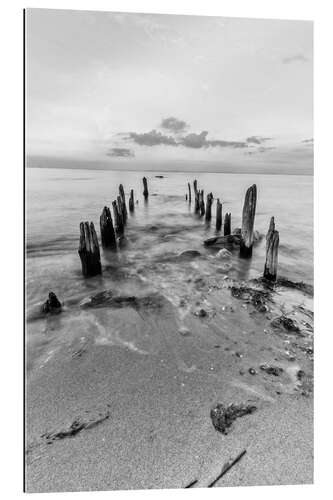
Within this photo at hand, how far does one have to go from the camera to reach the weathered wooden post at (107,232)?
4.81m

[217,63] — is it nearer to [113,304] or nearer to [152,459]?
[113,304]

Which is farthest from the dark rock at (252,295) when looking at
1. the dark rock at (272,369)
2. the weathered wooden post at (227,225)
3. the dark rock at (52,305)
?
the dark rock at (52,305)

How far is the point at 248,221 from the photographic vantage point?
4789 millimetres

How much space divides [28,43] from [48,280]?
2.56 meters

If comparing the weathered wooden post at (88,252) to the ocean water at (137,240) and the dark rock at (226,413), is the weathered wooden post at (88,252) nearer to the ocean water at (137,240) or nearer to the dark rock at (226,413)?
the ocean water at (137,240)

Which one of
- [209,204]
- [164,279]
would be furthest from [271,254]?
[209,204]

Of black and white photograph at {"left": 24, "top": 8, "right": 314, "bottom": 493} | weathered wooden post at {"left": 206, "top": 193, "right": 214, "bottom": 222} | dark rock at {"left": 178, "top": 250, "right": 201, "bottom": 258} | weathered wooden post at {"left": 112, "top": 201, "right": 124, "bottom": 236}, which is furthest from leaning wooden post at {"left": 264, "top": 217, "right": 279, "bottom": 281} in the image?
weathered wooden post at {"left": 112, "top": 201, "right": 124, "bottom": 236}

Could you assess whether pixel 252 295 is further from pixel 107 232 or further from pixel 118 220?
pixel 118 220

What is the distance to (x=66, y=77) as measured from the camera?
3227 mm

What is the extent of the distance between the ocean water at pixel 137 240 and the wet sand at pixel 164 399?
219mm

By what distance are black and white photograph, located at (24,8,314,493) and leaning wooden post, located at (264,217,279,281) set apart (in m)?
0.03
